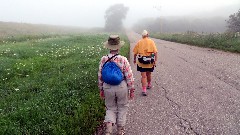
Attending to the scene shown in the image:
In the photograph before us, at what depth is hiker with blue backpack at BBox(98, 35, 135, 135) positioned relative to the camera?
5.96 m

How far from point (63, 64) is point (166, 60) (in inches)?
232

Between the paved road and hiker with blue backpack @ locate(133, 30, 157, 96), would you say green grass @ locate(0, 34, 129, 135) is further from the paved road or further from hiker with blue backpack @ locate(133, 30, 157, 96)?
hiker with blue backpack @ locate(133, 30, 157, 96)

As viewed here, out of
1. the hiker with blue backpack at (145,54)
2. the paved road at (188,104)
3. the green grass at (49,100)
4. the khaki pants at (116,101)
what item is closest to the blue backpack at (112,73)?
the khaki pants at (116,101)

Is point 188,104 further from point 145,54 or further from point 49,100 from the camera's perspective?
A: point 49,100

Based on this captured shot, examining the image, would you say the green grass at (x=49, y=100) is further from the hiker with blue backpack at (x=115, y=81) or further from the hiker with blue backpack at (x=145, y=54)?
the hiker with blue backpack at (x=145, y=54)

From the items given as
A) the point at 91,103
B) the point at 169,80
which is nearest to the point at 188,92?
the point at 169,80

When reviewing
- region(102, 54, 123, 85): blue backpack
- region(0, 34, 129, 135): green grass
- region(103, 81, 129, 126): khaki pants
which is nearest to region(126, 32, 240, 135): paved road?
region(103, 81, 129, 126): khaki pants

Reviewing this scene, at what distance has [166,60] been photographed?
17.4 m

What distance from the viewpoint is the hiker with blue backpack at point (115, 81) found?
5.96 m

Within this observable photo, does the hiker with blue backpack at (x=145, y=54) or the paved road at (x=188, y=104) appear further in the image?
the hiker with blue backpack at (x=145, y=54)

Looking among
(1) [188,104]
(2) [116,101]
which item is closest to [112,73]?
(2) [116,101]

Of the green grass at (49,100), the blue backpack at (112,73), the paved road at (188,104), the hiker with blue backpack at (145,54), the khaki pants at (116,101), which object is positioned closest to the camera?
the blue backpack at (112,73)

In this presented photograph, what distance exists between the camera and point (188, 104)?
870cm

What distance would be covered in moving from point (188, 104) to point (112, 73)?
3467mm
